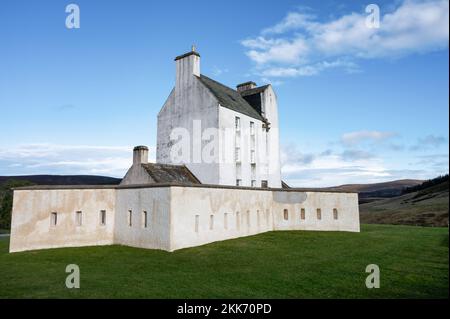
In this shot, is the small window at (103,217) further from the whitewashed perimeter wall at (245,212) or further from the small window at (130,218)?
the whitewashed perimeter wall at (245,212)

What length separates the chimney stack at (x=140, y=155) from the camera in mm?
26953

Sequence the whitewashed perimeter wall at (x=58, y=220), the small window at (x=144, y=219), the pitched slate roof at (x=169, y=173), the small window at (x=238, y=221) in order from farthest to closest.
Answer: the small window at (x=238, y=221)
the pitched slate roof at (x=169, y=173)
the small window at (x=144, y=219)
the whitewashed perimeter wall at (x=58, y=220)

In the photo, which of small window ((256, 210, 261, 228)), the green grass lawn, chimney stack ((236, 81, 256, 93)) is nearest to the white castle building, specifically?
chimney stack ((236, 81, 256, 93))

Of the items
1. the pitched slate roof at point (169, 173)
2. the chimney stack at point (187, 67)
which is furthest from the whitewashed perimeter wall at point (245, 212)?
the chimney stack at point (187, 67)

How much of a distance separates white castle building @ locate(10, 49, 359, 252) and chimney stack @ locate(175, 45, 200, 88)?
0.11 meters

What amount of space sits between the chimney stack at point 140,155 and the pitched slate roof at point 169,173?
626mm

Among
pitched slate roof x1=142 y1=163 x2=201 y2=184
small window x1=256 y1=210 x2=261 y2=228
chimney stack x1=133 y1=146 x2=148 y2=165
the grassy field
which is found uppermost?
chimney stack x1=133 y1=146 x2=148 y2=165

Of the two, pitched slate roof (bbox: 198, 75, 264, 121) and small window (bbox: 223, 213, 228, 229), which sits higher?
pitched slate roof (bbox: 198, 75, 264, 121)

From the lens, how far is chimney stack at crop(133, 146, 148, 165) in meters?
27.0

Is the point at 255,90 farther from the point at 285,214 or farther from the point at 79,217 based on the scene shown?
the point at 79,217

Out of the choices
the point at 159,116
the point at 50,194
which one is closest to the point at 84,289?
the point at 50,194

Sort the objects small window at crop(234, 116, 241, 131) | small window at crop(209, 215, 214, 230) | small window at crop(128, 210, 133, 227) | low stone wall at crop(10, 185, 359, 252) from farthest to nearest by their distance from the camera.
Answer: small window at crop(234, 116, 241, 131)
small window at crop(209, 215, 214, 230)
small window at crop(128, 210, 133, 227)
low stone wall at crop(10, 185, 359, 252)

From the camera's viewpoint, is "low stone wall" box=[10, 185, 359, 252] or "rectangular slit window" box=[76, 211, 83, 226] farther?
"rectangular slit window" box=[76, 211, 83, 226]

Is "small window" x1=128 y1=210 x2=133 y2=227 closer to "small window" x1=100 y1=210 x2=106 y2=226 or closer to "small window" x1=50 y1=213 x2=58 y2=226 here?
"small window" x1=100 y1=210 x2=106 y2=226
